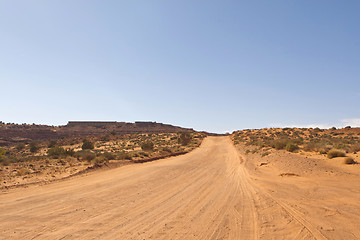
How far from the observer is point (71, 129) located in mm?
99062

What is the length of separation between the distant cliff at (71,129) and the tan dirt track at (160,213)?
227ft

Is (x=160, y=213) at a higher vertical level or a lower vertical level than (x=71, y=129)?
lower

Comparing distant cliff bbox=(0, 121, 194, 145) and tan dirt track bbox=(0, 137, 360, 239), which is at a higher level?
distant cliff bbox=(0, 121, 194, 145)

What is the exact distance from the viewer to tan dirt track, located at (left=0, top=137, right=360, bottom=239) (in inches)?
244

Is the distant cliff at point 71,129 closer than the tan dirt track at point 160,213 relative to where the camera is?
No

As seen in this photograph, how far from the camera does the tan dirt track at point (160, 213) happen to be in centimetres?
619

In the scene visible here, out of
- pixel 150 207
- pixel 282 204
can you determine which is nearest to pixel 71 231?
pixel 150 207

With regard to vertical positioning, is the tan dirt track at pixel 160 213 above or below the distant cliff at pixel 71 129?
below

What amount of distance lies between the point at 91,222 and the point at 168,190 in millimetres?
5006

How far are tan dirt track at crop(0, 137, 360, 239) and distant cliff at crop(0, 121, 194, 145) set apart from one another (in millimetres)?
69276

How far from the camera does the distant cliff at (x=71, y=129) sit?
76.8 m

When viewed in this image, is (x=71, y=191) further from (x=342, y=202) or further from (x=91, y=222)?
(x=342, y=202)

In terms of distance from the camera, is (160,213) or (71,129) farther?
(71,129)

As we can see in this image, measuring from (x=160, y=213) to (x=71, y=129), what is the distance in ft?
335
